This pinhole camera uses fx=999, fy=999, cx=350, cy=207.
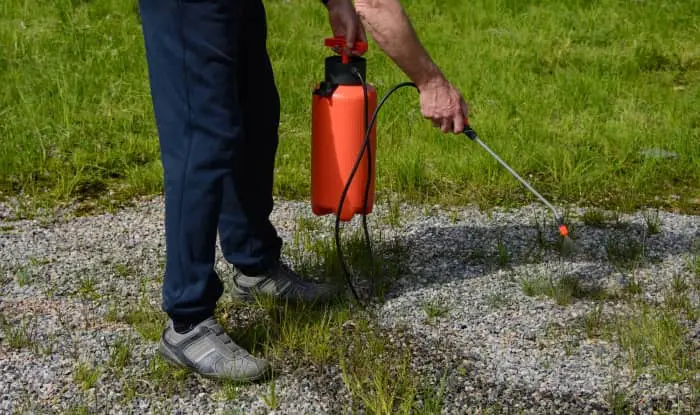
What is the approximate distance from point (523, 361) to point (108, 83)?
410 cm

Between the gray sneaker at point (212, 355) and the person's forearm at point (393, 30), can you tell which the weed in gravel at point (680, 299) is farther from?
the gray sneaker at point (212, 355)

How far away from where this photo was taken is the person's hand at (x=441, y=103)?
328 cm

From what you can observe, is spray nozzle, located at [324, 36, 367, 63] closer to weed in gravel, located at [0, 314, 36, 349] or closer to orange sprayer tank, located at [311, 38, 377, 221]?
orange sprayer tank, located at [311, 38, 377, 221]

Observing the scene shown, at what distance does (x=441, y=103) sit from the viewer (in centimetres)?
329

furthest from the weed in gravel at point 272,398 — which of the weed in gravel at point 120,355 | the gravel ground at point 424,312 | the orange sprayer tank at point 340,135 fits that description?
the orange sprayer tank at point 340,135

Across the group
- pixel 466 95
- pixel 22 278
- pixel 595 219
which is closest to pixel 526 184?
pixel 595 219

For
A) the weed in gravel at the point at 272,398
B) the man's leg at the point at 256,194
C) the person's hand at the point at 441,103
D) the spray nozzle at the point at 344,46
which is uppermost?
the spray nozzle at the point at 344,46

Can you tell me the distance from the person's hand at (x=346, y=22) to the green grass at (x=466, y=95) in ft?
5.45

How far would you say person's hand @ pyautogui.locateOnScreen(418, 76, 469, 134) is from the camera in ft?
10.7

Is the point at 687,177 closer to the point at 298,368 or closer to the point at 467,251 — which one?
the point at 467,251

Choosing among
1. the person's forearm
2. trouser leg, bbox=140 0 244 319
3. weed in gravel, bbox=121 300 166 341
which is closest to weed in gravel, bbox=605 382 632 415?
the person's forearm

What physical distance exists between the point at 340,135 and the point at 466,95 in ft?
10.2

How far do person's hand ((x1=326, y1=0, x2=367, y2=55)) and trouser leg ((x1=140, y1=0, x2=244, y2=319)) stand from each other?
20.0 inches

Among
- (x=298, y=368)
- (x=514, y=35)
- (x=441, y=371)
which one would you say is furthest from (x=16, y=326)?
(x=514, y=35)
